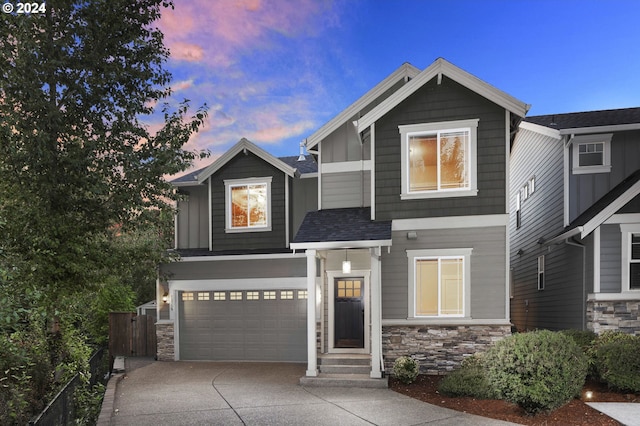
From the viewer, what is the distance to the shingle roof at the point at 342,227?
10.1m

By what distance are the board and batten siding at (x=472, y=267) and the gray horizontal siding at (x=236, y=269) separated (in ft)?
11.3

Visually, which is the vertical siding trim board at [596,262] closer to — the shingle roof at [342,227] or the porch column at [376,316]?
the shingle roof at [342,227]

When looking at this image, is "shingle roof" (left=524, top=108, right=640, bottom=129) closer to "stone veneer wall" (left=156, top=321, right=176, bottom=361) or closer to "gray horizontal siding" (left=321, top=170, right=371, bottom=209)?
"gray horizontal siding" (left=321, top=170, right=371, bottom=209)

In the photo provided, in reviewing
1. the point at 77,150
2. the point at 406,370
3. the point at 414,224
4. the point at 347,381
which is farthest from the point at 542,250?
the point at 77,150

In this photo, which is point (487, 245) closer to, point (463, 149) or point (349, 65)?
point (463, 149)

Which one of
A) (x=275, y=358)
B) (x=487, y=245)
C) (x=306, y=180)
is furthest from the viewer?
(x=306, y=180)

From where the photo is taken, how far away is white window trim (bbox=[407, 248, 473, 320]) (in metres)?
10.3

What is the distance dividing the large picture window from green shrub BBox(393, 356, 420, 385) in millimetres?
6202

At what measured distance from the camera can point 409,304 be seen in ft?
34.4

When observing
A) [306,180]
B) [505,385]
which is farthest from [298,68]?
→ [505,385]

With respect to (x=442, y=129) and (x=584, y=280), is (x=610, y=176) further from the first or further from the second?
(x=442, y=129)

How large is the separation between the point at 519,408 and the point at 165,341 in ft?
34.5

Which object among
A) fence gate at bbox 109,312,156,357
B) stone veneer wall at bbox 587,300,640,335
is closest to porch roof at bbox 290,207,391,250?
stone veneer wall at bbox 587,300,640,335

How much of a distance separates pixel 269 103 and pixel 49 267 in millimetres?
18060
